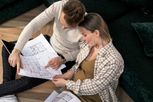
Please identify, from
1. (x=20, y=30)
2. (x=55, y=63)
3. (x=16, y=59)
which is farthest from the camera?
(x=20, y=30)

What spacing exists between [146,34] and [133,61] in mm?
248

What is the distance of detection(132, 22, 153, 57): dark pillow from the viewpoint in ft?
7.64

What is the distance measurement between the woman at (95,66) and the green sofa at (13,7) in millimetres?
1141

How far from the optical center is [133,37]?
97.3 inches

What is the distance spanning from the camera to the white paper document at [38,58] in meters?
2.11

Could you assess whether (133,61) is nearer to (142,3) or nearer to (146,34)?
(146,34)

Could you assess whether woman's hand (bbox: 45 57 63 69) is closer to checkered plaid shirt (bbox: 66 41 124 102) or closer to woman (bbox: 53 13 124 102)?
woman (bbox: 53 13 124 102)

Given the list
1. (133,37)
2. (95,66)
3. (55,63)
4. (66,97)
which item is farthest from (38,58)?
(133,37)

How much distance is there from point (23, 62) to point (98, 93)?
0.52 metres

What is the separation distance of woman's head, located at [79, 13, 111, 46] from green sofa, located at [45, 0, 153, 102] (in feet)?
1.69

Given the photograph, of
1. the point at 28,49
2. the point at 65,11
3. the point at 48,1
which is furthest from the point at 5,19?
the point at 65,11

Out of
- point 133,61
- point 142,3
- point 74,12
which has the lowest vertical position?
point 133,61

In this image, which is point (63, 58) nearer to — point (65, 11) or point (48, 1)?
point (65, 11)

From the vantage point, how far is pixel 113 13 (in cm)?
269
